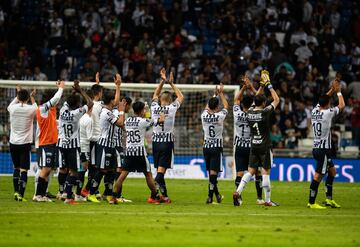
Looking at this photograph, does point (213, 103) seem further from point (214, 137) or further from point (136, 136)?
point (136, 136)

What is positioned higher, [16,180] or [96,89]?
[96,89]

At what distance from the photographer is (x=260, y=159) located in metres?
20.0

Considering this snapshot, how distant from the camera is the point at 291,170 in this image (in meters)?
31.9

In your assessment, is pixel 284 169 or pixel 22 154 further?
pixel 284 169

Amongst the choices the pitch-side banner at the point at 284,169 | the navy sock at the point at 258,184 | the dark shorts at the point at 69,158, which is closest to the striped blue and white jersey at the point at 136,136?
the dark shorts at the point at 69,158

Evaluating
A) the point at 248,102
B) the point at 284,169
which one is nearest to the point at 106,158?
the point at 248,102

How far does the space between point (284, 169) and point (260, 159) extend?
12129 mm

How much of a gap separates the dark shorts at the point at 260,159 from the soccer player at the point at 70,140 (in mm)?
3823

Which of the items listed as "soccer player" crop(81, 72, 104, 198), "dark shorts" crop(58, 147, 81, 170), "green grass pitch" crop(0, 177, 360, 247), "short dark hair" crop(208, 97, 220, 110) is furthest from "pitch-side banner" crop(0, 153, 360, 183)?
"dark shorts" crop(58, 147, 81, 170)

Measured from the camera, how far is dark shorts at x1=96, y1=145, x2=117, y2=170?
20.6 metres

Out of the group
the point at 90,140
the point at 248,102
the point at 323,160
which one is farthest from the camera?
the point at 90,140

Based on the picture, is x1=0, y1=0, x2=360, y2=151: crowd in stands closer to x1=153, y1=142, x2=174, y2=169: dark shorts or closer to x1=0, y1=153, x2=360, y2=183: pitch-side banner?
x1=0, y1=153, x2=360, y2=183: pitch-side banner

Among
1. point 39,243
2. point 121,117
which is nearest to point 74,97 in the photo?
point 121,117

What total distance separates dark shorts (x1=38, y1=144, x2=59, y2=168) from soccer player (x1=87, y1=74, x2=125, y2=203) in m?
0.99
